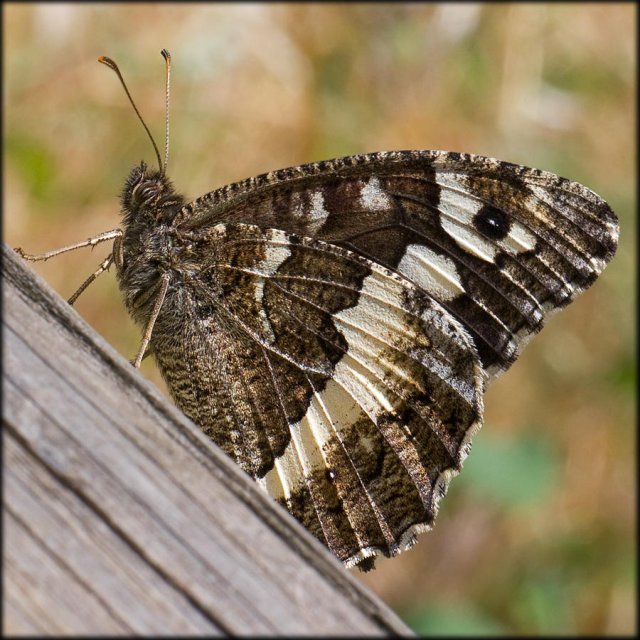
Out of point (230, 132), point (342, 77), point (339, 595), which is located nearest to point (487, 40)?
point (342, 77)

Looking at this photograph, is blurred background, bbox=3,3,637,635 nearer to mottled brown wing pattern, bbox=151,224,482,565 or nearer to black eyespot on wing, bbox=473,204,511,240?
mottled brown wing pattern, bbox=151,224,482,565

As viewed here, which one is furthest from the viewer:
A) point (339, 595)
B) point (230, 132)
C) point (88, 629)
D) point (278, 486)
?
point (230, 132)

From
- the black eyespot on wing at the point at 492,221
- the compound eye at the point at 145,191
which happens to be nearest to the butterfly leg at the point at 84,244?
the compound eye at the point at 145,191

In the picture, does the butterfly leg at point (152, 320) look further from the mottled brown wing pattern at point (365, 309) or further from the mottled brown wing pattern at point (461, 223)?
the mottled brown wing pattern at point (461, 223)

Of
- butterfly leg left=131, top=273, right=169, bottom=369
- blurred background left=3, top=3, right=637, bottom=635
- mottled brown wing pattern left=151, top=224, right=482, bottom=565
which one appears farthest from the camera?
blurred background left=3, top=3, right=637, bottom=635

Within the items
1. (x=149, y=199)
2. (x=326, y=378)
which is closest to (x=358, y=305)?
(x=326, y=378)

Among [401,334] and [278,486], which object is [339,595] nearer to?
[278,486]

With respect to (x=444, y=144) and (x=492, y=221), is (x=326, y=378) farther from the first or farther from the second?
(x=444, y=144)

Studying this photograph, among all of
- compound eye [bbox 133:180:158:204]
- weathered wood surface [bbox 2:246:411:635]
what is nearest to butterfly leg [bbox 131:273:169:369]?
compound eye [bbox 133:180:158:204]
